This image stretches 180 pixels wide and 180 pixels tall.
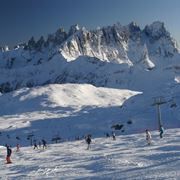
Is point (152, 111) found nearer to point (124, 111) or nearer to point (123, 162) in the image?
point (124, 111)

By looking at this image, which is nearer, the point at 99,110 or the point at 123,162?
the point at 123,162

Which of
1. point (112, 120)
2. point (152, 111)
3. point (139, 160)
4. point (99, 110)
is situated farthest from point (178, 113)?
point (139, 160)

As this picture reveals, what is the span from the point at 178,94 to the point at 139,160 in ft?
351

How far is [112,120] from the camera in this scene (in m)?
139

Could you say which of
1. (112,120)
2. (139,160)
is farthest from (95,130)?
(139,160)

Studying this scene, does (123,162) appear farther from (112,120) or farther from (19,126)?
(19,126)

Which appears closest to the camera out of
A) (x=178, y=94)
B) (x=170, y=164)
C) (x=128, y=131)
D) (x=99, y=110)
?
(x=170, y=164)

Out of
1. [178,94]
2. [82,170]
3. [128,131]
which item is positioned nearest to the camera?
[82,170]

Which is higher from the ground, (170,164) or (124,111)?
(124,111)

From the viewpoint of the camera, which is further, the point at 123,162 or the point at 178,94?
the point at 178,94

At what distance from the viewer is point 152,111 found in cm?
13488

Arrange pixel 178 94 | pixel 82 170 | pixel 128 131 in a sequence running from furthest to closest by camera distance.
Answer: pixel 178 94, pixel 128 131, pixel 82 170

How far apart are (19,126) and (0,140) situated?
600 inches

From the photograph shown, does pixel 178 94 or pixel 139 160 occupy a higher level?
pixel 178 94
